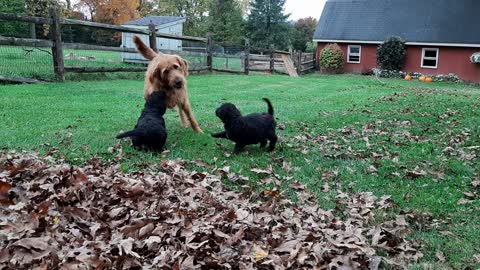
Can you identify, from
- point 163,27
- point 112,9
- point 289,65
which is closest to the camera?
point 289,65

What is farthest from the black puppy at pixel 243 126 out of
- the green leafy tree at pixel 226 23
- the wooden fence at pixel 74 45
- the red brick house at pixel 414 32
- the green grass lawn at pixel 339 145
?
the green leafy tree at pixel 226 23

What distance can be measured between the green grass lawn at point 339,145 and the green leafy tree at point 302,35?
1294 inches

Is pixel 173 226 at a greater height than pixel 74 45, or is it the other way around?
pixel 74 45

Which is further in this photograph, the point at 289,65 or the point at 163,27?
the point at 163,27

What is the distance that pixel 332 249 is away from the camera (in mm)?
3035

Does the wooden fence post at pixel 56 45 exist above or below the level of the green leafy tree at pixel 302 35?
below

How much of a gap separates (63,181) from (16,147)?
6.63ft

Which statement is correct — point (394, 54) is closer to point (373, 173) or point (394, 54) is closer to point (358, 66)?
point (358, 66)

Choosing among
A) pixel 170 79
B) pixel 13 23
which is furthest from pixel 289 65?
pixel 170 79

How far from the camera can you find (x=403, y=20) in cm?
3027

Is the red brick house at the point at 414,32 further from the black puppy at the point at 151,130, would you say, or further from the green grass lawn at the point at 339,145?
the black puppy at the point at 151,130

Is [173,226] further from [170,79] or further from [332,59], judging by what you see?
[332,59]

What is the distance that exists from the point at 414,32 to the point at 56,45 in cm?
2475

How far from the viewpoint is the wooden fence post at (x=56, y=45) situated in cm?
1264
